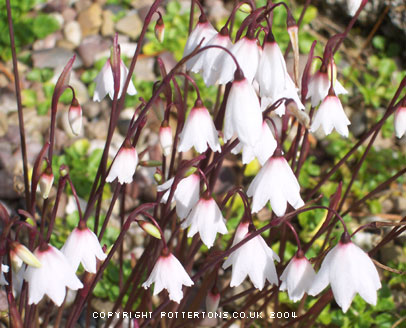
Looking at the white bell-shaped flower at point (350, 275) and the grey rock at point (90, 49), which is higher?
the grey rock at point (90, 49)

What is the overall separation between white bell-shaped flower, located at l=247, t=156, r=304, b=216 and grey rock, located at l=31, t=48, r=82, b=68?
2.01 meters

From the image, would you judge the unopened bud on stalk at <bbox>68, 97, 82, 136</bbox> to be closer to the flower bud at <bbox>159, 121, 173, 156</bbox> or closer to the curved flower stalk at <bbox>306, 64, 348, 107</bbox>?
the flower bud at <bbox>159, 121, 173, 156</bbox>

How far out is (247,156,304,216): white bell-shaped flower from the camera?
1270 millimetres

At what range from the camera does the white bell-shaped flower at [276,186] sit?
4.17ft

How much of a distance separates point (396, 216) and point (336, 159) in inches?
14.3

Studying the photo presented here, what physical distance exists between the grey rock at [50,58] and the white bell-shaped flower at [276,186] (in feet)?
6.61

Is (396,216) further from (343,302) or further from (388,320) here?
(343,302)

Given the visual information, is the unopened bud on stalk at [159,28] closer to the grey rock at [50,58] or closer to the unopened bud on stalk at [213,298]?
the unopened bud on stalk at [213,298]

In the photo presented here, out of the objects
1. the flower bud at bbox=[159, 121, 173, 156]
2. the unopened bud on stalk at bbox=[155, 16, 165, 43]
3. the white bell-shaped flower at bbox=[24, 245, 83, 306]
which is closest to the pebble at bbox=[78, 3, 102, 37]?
the unopened bud on stalk at bbox=[155, 16, 165, 43]

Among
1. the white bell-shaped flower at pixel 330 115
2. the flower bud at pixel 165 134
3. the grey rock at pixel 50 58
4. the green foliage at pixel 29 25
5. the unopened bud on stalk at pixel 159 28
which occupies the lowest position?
the white bell-shaped flower at pixel 330 115

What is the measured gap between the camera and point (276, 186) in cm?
128

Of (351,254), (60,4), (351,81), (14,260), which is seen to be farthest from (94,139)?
(351,254)

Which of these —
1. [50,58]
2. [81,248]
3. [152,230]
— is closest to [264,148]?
[152,230]

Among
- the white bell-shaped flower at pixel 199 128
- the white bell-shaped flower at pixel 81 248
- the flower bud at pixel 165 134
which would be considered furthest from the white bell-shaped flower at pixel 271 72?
the white bell-shaped flower at pixel 81 248
